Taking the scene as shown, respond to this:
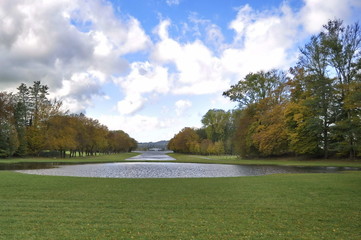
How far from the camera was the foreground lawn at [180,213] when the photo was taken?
297 inches

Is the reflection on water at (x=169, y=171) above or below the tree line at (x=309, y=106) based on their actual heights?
below

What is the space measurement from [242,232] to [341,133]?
3954cm

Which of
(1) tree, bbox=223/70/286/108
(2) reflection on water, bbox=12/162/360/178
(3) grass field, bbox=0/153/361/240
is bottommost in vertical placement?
(2) reflection on water, bbox=12/162/360/178

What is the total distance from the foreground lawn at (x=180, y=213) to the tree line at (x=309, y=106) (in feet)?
81.1

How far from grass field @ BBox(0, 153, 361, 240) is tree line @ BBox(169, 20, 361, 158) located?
24888 millimetres

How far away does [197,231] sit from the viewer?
25.3 ft

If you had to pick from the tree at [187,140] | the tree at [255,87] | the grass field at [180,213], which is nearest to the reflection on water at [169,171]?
the grass field at [180,213]

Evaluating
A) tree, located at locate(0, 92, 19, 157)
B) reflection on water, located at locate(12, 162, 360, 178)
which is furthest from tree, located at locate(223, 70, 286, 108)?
tree, located at locate(0, 92, 19, 157)

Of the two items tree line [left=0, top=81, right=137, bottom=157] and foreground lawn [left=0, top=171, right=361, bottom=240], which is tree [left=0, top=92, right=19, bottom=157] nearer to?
tree line [left=0, top=81, right=137, bottom=157]

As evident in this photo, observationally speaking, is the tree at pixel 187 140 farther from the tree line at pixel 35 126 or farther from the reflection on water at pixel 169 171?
the reflection on water at pixel 169 171

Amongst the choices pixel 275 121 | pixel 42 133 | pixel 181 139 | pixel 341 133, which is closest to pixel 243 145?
pixel 275 121

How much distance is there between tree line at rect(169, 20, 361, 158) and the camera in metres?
41.3

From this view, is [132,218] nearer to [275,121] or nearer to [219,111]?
[275,121]

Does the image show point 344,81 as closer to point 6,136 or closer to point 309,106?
point 309,106
